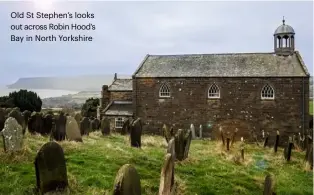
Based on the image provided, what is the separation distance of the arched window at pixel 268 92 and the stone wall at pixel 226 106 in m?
0.29

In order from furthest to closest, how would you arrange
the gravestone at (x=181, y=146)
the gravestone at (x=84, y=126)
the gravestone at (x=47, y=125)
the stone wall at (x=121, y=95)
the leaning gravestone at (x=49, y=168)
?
the stone wall at (x=121, y=95) → the gravestone at (x=84, y=126) → the gravestone at (x=47, y=125) → the gravestone at (x=181, y=146) → the leaning gravestone at (x=49, y=168)

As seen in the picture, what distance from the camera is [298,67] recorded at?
27922mm

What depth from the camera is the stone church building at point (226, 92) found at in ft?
89.9

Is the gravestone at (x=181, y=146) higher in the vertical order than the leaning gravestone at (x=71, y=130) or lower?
lower

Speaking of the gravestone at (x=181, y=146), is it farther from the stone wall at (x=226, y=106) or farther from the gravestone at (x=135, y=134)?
the stone wall at (x=226, y=106)

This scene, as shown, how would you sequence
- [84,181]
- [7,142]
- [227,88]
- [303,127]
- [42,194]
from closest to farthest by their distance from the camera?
[42,194] → [84,181] → [7,142] → [303,127] → [227,88]

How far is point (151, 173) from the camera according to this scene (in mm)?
10820

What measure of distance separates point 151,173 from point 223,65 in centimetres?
2110

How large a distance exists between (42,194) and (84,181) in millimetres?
1374

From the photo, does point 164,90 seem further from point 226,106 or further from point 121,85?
point 121,85

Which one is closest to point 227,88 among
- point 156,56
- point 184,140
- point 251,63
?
point 251,63

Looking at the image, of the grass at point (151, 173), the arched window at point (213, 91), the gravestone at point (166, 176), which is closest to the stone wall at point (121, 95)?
the arched window at point (213, 91)

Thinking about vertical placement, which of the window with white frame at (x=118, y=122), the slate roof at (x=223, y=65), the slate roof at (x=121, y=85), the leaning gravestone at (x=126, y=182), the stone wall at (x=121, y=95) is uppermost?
the slate roof at (x=223, y=65)

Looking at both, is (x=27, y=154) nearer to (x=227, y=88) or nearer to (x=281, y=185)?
(x=281, y=185)
